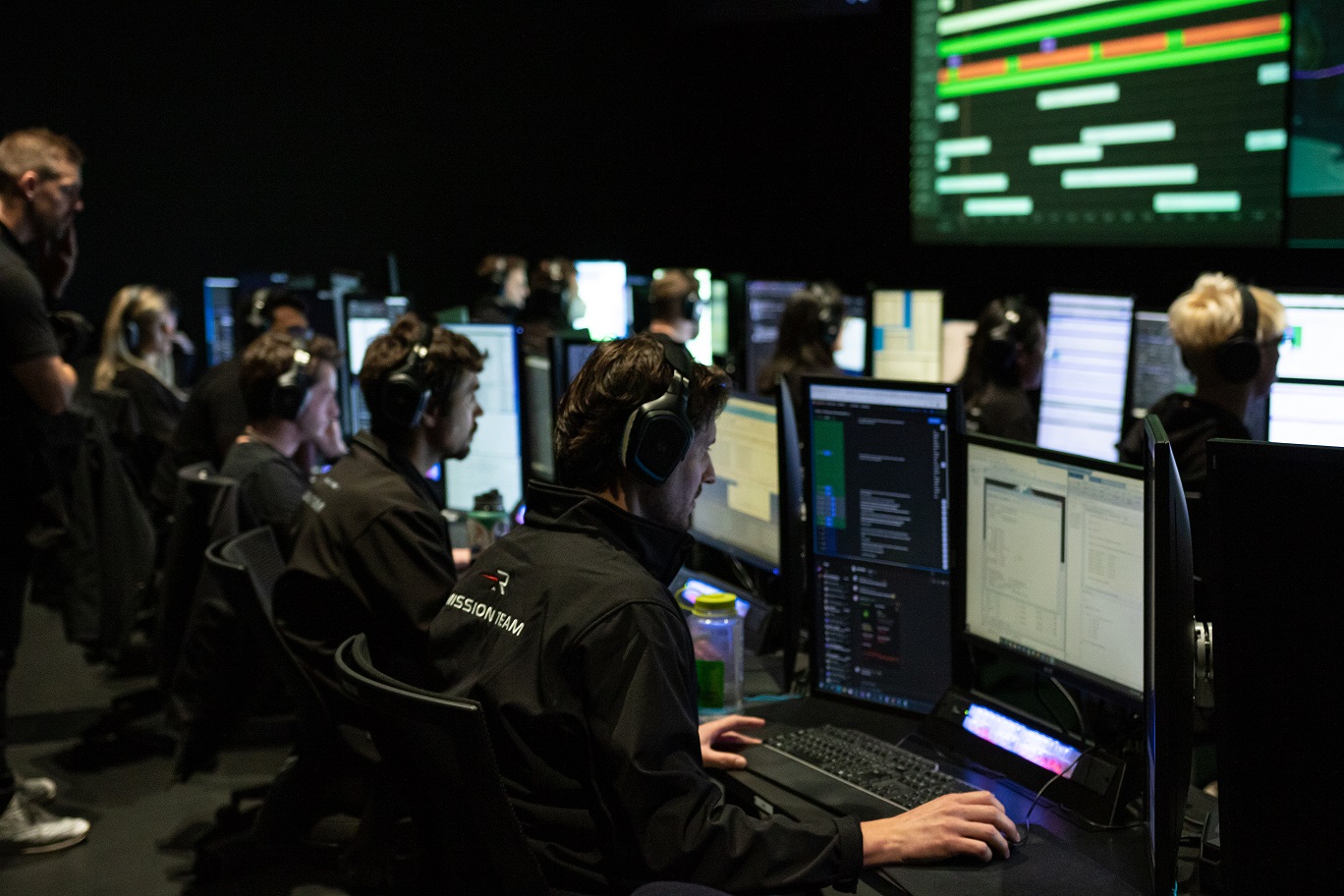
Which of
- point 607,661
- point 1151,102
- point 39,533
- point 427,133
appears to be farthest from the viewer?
point 427,133

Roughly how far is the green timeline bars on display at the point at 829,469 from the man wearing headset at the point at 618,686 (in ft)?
1.71

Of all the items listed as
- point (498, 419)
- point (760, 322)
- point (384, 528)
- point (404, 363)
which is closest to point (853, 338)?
point (760, 322)

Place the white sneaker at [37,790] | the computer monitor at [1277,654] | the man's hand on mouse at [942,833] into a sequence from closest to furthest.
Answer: the computer monitor at [1277,654], the man's hand on mouse at [942,833], the white sneaker at [37,790]

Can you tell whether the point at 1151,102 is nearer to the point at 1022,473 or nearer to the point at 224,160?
the point at 1022,473

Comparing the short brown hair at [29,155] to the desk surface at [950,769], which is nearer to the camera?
the desk surface at [950,769]

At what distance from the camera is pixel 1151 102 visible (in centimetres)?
537

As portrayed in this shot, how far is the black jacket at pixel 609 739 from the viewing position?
4.15 ft

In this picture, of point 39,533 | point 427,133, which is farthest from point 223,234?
point 39,533

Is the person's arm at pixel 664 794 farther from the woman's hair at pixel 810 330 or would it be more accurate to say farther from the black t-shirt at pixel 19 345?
the woman's hair at pixel 810 330

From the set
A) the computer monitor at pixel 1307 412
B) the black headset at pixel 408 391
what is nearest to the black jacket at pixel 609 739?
the black headset at pixel 408 391

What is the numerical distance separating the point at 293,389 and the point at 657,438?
1827mm

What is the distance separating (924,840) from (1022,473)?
58cm

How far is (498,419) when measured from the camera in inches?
134

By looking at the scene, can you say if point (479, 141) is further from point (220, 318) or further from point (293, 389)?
point (293, 389)
